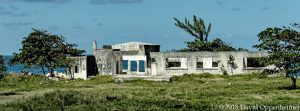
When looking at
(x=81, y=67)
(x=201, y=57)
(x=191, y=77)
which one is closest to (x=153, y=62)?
(x=201, y=57)

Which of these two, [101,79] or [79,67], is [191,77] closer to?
[101,79]

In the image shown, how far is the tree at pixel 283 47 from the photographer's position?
1463 inches

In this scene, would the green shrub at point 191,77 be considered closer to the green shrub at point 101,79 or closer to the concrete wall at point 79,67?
the green shrub at point 101,79

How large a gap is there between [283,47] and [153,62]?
2135 centimetres

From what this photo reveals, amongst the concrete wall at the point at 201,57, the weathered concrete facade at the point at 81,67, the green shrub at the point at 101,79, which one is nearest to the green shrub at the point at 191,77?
the concrete wall at the point at 201,57

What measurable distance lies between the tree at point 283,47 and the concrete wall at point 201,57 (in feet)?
52.6

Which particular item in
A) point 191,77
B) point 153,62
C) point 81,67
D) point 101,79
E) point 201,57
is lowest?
point 101,79

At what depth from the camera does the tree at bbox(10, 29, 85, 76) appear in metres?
55.2

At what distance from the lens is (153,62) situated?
188 feet

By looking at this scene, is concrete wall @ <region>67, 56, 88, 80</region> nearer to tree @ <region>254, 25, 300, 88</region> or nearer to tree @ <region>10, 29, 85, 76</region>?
tree @ <region>10, 29, 85, 76</region>

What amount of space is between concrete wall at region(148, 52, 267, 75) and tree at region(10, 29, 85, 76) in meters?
9.25

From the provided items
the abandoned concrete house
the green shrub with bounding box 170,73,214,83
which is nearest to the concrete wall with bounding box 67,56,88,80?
the abandoned concrete house

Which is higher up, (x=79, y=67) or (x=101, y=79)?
(x=79, y=67)

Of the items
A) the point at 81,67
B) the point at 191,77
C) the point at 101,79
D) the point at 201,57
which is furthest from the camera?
the point at 81,67
